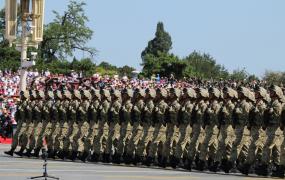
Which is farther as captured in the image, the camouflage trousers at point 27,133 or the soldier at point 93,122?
the camouflage trousers at point 27,133

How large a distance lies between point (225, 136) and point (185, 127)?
1258 mm

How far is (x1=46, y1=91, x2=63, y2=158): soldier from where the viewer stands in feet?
73.6

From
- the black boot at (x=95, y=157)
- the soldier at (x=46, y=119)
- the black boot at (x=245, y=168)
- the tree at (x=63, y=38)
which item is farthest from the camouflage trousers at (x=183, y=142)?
the tree at (x=63, y=38)

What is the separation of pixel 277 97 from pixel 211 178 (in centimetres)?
217

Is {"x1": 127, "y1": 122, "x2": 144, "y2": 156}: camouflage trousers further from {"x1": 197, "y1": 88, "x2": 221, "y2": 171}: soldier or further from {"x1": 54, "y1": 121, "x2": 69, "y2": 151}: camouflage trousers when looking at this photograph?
{"x1": 54, "y1": 121, "x2": 69, "y2": 151}: camouflage trousers

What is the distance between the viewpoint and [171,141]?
64.2 ft

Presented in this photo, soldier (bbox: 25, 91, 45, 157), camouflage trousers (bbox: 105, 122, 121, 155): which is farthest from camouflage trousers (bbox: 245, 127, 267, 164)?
soldier (bbox: 25, 91, 45, 157)

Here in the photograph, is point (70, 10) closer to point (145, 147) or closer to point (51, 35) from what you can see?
point (51, 35)

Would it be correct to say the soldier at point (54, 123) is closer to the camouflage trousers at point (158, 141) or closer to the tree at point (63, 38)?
the camouflage trousers at point (158, 141)

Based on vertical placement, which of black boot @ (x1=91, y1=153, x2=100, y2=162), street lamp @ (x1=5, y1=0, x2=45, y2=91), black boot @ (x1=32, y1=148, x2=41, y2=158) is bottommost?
black boot @ (x1=91, y1=153, x2=100, y2=162)

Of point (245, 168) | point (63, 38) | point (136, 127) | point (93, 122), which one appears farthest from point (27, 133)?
point (63, 38)

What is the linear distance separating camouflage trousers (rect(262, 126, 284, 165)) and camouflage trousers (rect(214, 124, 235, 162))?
37.9 inches

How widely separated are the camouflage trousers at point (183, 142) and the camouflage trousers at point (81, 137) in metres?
3.17

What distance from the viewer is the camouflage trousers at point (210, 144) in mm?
18484
